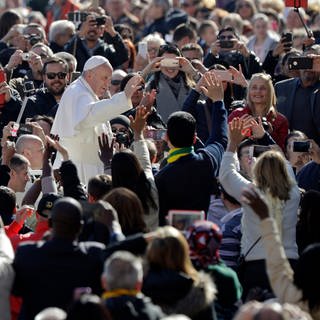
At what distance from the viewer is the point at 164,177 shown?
11477 mm

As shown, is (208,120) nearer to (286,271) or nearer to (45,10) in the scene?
(286,271)

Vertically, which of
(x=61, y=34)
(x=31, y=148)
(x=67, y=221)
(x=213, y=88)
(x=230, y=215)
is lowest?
(x=230, y=215)

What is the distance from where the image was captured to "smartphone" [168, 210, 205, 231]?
10164 millimetres

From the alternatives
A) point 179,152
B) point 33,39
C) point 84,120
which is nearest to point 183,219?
point 179,152

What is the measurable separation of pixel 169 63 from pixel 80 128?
6.63 ft

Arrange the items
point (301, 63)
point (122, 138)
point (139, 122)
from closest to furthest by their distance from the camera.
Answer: point (139, 122), point (122, 138), point (301, 63)

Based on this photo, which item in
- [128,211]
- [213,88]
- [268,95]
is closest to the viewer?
[128,211]

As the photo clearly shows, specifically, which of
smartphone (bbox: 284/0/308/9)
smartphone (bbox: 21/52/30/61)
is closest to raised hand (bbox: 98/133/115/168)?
smartphone (bbox: 21/52/30/61)

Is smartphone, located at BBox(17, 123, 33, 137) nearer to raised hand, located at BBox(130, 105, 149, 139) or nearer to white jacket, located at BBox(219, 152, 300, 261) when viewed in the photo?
raised hand, located at BBox(130, 105, 149, 139)

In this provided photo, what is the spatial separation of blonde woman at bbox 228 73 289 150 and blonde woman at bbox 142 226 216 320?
4.93 meters

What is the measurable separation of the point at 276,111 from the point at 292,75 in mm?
1815

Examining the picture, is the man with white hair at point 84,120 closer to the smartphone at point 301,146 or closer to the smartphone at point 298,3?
the smartphone at point 301,146

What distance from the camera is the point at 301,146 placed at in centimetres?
1288

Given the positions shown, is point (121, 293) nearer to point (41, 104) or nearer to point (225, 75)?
point (225, 75)
